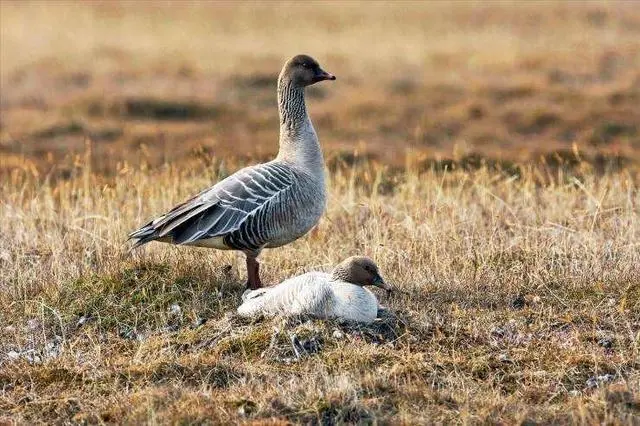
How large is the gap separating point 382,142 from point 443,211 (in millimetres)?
9552

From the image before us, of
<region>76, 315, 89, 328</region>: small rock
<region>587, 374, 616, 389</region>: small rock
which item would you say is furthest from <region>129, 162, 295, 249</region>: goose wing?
<region>587, 374, 616, 389</region>: small rock

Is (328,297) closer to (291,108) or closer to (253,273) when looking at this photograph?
(253,273)

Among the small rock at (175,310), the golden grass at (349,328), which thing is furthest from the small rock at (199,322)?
the small rock at (175,310)

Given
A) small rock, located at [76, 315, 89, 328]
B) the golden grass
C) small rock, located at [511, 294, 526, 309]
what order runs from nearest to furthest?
the golden grass < small rock, located at [76, 315, 89, 328] < small rock, located at [511, 294, 526, 309]

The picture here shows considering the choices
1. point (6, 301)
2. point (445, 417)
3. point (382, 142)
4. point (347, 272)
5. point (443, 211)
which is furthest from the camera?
point (382, 142)

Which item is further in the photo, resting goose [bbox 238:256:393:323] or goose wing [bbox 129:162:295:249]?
goose wing [bbox 129:162:295:249]

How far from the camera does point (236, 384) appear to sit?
20.6 ft

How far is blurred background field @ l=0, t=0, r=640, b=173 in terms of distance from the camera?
1891cm

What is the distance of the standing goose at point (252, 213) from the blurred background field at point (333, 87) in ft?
10.8

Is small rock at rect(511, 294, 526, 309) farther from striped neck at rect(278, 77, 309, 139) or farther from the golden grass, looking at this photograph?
striped neck at rect(278, 77, 309, 139)

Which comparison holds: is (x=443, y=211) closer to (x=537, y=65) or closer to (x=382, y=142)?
(x=382, y=142)

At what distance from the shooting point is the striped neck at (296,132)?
8.59 meters

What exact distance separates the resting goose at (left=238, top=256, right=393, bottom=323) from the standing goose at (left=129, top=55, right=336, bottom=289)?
698 millimetres

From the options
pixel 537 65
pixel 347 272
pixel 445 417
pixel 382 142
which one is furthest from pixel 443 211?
pixel 537 65
